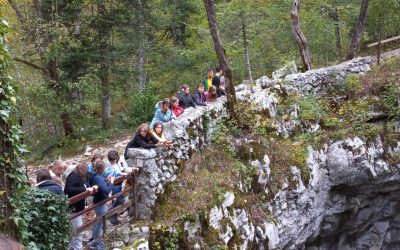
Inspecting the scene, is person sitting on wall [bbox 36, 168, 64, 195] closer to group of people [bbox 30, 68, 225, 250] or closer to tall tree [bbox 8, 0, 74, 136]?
group of people [bbox 30, 68, 225, 250]

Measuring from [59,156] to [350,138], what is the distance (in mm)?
9894

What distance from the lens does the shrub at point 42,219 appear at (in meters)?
5.21

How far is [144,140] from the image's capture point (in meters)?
8.13

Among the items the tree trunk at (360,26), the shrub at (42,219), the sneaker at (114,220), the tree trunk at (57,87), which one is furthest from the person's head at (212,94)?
the tree trunk at (360,26)

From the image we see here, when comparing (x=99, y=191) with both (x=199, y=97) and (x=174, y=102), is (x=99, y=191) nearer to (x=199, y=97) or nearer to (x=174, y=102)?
(x=174, y=102)

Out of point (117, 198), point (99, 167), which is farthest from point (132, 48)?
point (99, 167)

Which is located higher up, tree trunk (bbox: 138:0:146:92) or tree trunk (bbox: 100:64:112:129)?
tree trunk (bbox: 138:0:146:92)

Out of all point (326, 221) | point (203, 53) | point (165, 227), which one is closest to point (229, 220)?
point (165, 227)

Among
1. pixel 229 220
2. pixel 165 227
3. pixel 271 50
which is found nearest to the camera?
pixel 165 227

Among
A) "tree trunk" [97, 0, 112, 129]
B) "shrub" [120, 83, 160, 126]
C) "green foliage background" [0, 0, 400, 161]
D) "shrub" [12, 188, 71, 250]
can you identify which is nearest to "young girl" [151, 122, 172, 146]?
"shrub" [12, 188, 71, 250]

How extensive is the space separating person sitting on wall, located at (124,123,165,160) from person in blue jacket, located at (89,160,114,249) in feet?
2.77

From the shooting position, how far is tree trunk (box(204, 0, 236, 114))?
415 inches

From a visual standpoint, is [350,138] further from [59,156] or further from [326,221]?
[59,156]

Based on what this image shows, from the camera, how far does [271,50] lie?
22.6m
